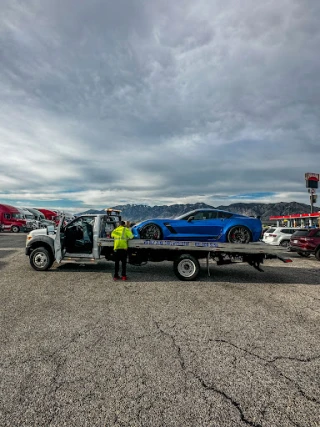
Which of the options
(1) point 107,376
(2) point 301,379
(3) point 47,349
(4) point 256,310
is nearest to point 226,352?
(2) point 301,379

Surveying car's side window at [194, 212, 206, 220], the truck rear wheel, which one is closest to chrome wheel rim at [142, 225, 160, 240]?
the truck rear wheel

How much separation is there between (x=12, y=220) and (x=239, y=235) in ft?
99.1

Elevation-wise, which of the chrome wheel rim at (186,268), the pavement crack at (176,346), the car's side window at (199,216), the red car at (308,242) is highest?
the car's side window at (199,216)

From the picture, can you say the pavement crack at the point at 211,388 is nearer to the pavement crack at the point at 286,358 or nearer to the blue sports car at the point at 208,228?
the pavement crack at the point at 286,358

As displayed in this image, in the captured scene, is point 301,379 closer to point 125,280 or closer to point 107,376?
point 107,376

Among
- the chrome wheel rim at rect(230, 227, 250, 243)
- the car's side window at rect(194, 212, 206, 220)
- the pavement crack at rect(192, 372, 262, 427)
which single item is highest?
the car's side window at rect(194, 212, 206, 220)

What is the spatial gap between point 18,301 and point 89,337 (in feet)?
9.06

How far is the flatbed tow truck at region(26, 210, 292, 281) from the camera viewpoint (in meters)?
7.82

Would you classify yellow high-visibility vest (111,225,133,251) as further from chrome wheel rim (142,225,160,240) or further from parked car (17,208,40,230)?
parked car (17,208,40,230)

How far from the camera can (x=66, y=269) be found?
940 centimetres

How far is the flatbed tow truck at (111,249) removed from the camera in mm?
7820

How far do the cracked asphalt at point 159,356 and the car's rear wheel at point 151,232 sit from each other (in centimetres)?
189

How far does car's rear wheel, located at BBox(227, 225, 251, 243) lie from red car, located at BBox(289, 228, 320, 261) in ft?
17.6

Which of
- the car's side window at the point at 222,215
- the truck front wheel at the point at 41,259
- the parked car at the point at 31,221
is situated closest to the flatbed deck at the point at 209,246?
the car's side window at the point at 222,215
